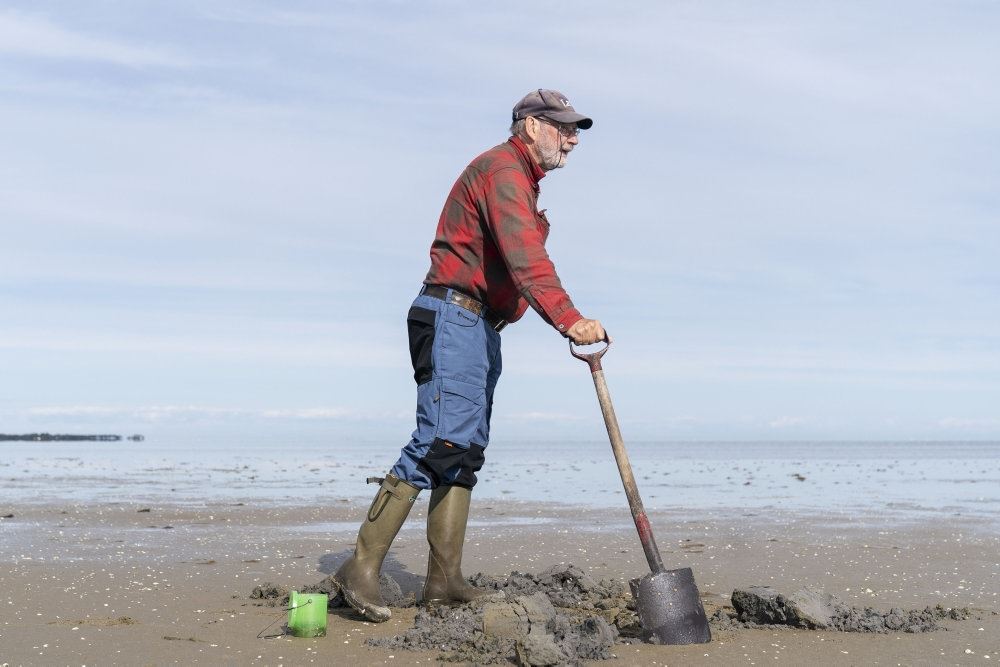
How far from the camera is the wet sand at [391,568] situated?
13.5ft

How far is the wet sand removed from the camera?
4.11 metres

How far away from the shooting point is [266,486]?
16.4 metres

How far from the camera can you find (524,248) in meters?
4.68

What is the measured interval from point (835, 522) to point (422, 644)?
6.81 meters

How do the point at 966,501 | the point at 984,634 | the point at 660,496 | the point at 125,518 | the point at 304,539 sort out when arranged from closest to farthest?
the point at 984,634 < the point at 304,539 < the point at 125,518 < the point at 966,501 < the point at 660,496

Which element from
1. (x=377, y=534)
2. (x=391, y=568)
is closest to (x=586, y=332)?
(x=377, y=534)

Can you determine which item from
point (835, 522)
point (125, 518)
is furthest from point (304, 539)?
point (835, 522)

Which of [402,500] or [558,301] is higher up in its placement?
[558,301]

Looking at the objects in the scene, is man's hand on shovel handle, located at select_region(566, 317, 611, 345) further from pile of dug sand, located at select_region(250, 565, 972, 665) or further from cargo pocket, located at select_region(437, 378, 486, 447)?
pile of dug sand, located at select_region(250, 565, 972, 665)

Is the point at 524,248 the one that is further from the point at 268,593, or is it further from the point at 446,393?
the point at 268,593

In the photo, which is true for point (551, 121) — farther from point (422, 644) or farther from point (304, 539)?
point (304, 539)

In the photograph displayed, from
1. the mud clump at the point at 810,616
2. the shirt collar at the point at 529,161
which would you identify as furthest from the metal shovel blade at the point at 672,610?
the shirt collar at the point at 529,161

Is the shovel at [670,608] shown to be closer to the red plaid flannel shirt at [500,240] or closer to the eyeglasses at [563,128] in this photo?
the red plaid flannel shirt at [500,240]

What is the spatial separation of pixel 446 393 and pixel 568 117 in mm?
1439
